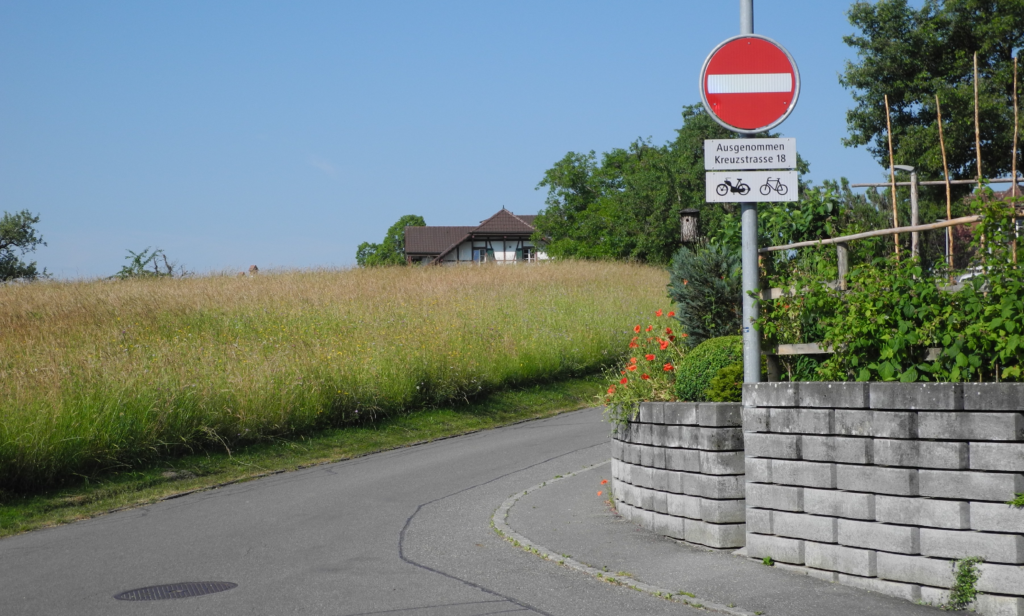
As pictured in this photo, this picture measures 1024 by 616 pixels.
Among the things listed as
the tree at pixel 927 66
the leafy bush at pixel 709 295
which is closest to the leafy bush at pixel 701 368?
the leafy bush at pixel 709 295

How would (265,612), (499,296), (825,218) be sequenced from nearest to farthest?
(265,612), (825,218), (499,296)

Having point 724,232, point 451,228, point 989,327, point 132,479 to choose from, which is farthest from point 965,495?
point 451,228

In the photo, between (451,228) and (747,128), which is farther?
(451,228)

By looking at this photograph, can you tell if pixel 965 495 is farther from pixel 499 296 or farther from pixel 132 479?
pixel 499 296

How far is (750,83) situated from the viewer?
23.4ft

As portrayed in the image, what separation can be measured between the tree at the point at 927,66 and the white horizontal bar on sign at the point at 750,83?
24349 mm

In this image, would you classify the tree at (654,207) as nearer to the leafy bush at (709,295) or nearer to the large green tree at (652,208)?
the large green tree at (652,208)

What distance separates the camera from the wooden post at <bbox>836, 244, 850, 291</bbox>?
6.71m

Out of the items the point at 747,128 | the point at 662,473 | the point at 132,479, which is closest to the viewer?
the point at 747,128

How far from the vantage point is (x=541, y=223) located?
246ft

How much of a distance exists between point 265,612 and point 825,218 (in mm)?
6400

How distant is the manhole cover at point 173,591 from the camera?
6.50 m

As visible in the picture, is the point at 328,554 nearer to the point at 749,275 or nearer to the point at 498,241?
the point at 749,275

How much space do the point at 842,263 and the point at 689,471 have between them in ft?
6.83
